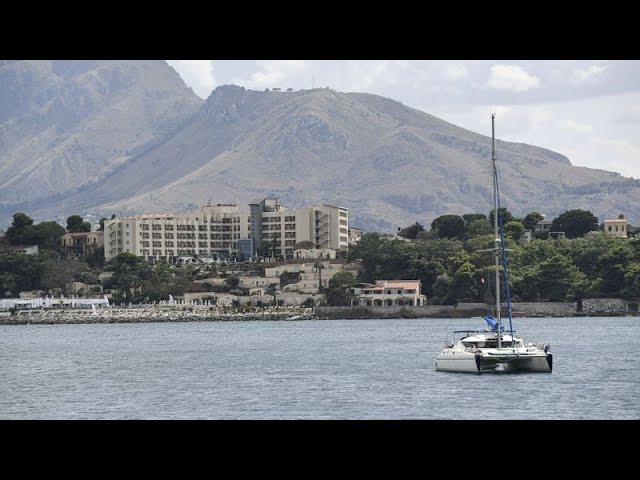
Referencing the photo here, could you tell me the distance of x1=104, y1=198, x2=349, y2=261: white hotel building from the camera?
13362 cm

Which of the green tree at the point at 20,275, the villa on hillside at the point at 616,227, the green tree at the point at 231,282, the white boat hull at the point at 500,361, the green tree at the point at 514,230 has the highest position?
the villa on hillside at the point at 616,227

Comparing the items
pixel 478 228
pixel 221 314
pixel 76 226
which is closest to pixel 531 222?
pixel 478 228

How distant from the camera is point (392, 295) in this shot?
10244cm

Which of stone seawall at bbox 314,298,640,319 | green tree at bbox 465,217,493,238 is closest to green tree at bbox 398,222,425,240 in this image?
green tree at bbox 465,217,493,238

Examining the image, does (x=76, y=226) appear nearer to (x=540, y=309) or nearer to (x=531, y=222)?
(x=531, y=222)

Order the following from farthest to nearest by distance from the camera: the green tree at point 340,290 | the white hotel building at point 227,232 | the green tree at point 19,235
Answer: the green tree at point 19,235, the white hotel building at point 227,232, the green tree at point 340,290

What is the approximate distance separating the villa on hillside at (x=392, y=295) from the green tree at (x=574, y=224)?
28.8 meters

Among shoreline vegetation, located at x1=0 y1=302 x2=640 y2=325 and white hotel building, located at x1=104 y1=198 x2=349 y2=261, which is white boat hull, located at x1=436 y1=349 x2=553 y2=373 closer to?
shoreline vegetation, located at x1=0 y1=302 x2=640 y2=325

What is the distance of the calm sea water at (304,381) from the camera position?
27406 millimetres

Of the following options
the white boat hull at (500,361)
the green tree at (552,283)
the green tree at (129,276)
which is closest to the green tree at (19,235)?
the green tree at (129,276)

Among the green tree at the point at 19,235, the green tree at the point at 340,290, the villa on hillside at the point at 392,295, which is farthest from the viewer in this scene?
the green tree at the point at 19,235

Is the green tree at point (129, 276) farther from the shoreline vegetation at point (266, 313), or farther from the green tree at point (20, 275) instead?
the green tree at point (20, 275)

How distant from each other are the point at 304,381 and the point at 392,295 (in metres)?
66.9
